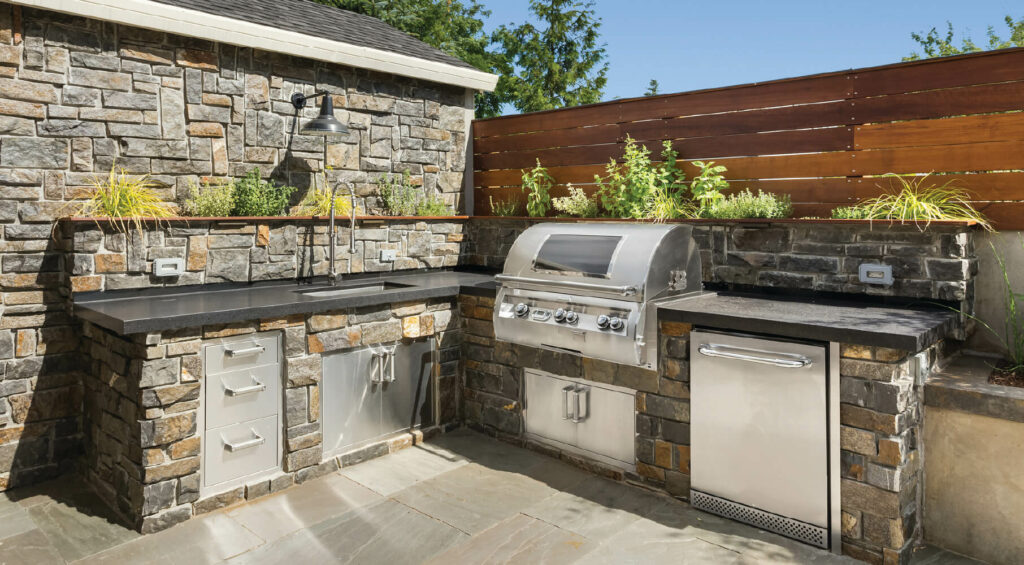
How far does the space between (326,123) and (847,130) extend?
326 centimetres

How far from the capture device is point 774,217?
12.5ft

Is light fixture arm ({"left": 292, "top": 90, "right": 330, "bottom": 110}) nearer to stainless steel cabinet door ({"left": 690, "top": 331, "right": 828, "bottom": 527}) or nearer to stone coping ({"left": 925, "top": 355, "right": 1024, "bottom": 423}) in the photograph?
stainless steel cabinet door ({"left": 690, "top": 331, "right": 828, "bottom": 527})

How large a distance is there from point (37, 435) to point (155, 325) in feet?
4.74

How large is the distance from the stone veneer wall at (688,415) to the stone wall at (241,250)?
91 cm

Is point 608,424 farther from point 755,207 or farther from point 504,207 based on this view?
point 504,207

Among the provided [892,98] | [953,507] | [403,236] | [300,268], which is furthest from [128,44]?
[953,507]

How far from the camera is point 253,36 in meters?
4.27

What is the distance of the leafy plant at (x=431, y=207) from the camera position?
5.31 metres

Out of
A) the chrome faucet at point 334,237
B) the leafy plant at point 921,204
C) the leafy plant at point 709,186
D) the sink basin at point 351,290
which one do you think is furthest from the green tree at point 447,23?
the leafy plant at point 921,204

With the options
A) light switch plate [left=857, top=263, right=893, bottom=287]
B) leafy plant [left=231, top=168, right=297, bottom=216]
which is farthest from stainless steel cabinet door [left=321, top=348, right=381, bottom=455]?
light switch plate [left=857, top=263, right=893, bottom=287]

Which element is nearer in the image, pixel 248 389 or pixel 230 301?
pixel 248 389

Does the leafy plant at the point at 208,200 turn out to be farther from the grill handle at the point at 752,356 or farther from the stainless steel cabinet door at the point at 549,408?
the grill handle at the point at 752,356

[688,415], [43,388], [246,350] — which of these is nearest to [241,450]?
[246,350]

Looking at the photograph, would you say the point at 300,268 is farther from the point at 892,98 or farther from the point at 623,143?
the point at 892,98
